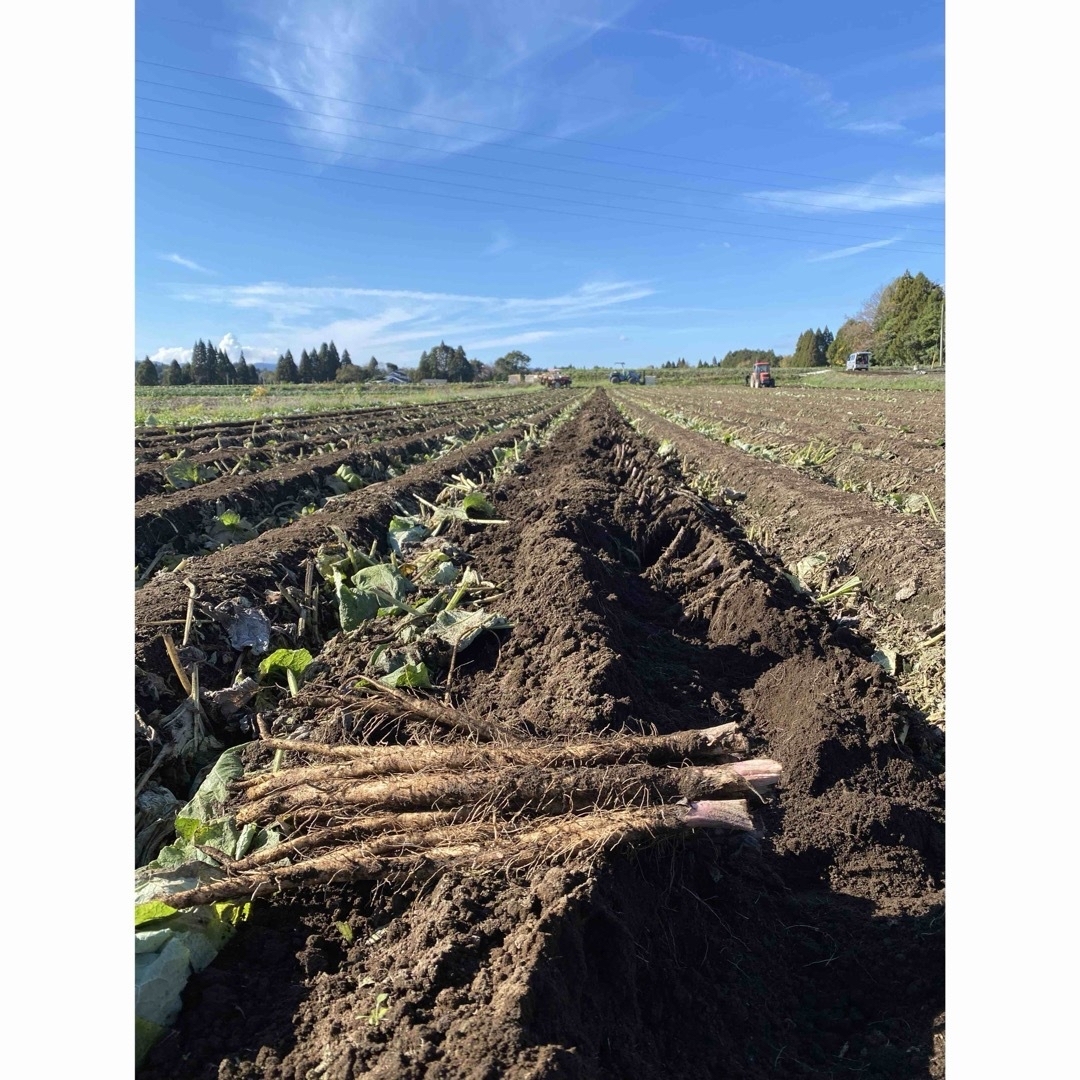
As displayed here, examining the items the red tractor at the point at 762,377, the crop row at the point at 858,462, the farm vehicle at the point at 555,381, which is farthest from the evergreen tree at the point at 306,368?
the crop row at the point at 858,462

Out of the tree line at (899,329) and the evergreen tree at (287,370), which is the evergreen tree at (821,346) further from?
the evergreen tree at (287,370)

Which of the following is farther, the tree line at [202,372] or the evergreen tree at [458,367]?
the evergreen tree at [458,367]

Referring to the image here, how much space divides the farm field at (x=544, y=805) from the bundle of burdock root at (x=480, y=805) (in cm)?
1

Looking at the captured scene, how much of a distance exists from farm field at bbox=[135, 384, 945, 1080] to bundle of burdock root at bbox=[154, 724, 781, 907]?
0.01 meters

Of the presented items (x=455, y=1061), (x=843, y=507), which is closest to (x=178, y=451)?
(x=843, y=507)

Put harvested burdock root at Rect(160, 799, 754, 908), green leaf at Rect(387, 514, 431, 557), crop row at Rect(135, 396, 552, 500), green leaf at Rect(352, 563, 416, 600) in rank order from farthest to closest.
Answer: crop row at Rect(135, 396, 552, 500)
green leaf at Rect(387, 514, 431, 557)
green leaf at Rect(352, 563, 416, 600)
harvested burdock root at Rect(160, 799, 754, 908)

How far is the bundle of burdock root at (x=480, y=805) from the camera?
225 centimetres

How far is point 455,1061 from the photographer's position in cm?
161

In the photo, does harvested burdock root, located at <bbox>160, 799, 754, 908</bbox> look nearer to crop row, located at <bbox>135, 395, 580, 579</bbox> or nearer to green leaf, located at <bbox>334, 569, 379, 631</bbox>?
green leaf, located at <bbox>334, 569, 379, 631</bbox>

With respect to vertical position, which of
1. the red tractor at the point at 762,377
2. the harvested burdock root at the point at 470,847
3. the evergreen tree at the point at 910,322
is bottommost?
the harvested burdock root at the point at 470,847

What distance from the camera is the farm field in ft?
6.30

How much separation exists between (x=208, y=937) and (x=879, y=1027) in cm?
221

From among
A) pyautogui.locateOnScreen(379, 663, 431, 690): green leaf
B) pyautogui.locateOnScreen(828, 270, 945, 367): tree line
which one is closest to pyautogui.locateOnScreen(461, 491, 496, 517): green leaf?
pyautogui.locateOnScreen(379, 663, 431, 690): green leaf

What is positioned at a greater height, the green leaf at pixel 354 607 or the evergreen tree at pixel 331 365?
the evergreen tree at pixel 331 365
